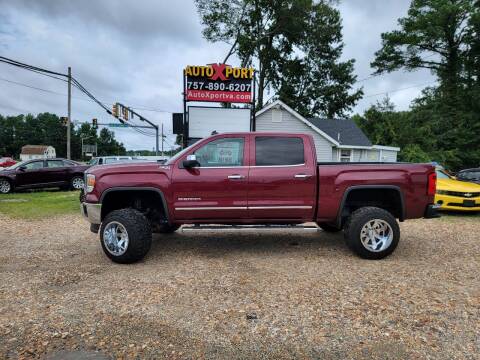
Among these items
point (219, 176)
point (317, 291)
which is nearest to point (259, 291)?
point (317, 291)

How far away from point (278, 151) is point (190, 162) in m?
1.32

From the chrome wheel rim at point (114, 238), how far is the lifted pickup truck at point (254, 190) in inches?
0.5

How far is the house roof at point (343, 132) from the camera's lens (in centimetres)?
A: 2564

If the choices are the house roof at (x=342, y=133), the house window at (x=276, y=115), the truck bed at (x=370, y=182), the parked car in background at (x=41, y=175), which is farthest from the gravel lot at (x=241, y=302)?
the house roof at (x=342, y=133)

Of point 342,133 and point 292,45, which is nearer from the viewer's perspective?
point 342,133

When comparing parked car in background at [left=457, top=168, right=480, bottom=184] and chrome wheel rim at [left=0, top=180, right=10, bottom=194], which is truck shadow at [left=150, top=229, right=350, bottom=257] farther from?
chrome wheel rim at [left=0, top=180, right=10, bottom=194]

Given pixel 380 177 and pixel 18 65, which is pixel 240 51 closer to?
pixel 18 65

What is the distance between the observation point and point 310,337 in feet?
9.87

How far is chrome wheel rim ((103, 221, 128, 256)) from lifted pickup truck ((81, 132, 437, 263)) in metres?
0.01

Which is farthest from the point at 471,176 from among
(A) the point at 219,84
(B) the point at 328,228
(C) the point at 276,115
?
(C) the point at 276,115

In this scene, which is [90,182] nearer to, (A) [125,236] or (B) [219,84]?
(A) [125,236]

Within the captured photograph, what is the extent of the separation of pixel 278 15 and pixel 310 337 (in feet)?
113

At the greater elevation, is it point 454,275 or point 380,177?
point 380,177

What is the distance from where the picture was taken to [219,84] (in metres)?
16.3
